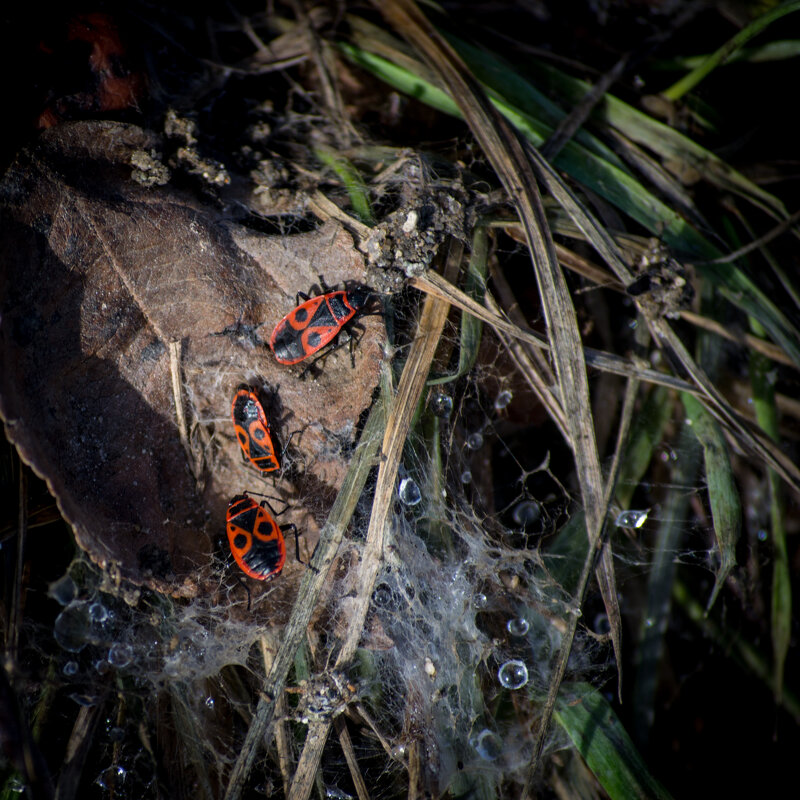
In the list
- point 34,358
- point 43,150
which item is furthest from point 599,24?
point 34,358

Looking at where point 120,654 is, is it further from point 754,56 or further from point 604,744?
point 754,56

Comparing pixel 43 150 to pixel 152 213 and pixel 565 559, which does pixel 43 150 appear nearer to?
pixel 152 213

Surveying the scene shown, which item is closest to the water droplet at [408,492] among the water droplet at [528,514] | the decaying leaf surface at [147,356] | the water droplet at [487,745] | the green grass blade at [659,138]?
the decaying leaf surface at [147,356]

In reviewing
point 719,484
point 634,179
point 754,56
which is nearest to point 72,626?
point 719,484

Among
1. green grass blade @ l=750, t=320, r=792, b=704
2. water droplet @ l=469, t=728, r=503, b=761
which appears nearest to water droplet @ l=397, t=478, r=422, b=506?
water droplet @ l=469, t=728, r=503, b=761

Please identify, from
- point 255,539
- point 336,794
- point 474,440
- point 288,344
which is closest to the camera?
point 255,539

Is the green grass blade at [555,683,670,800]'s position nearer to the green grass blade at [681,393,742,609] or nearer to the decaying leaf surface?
the green grass blade at [681,393,742,609]
